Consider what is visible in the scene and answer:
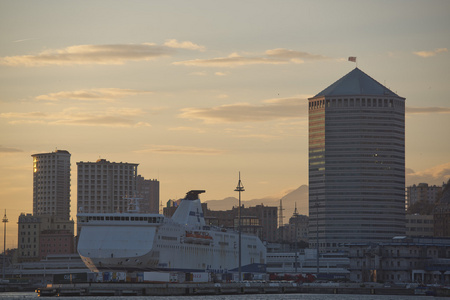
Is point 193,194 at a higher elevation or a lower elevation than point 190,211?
higher

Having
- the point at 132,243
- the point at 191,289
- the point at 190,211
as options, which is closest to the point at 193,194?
the point at 190,211

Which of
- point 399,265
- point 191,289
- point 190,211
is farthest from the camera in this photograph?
point 399,265

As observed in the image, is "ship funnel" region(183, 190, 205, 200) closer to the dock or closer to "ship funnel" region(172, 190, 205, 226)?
"ship funnel" region(172, 190, 205, 226)

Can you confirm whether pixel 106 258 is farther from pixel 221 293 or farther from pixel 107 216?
pixel 221 293

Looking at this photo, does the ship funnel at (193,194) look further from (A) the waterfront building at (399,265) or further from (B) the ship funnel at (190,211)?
(A) the waterfront building at (399,265)

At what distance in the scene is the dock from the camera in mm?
149000

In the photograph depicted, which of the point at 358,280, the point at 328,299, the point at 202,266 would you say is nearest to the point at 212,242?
the point at 202,266

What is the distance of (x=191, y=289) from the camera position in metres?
160

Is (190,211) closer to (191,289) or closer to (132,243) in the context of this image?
(132,243)

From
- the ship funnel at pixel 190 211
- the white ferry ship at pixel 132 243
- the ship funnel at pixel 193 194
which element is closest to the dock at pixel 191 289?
the white ferry ship at pixel 132 243

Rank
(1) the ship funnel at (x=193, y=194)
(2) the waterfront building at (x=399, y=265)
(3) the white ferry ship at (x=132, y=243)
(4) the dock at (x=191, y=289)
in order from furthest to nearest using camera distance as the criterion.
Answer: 1. (1) the ship funnel at (x=193, y=194)
2. (2) the waterfront building at (x=399, y=265)
3. (3) the white ferry ship at (x=132, y=243)
4. (4) the dock at (x=191, y=289)

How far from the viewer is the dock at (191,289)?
5866 inches

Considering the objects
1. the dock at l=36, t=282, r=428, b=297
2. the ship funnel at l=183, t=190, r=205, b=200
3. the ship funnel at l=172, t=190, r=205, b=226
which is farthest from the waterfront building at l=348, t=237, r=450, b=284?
the ship funnel at l=183, t=190, r=205, b=200

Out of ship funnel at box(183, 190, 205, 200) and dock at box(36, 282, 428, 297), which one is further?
ship funnel at box(183, 190, 205, 200)
